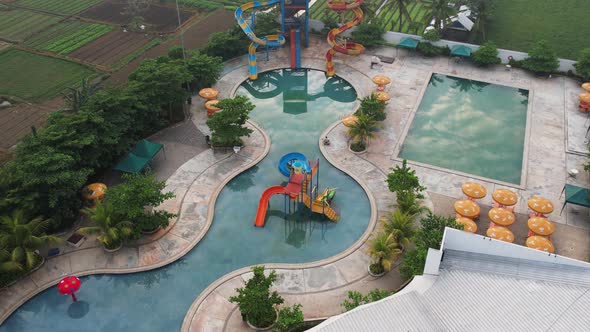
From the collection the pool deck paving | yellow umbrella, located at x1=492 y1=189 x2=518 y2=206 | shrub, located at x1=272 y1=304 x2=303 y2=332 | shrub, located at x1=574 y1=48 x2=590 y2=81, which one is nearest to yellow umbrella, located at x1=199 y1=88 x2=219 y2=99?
the pool deck paving

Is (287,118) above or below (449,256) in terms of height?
below

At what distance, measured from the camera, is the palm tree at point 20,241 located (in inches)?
1138

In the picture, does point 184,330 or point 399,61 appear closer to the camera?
point 184,330

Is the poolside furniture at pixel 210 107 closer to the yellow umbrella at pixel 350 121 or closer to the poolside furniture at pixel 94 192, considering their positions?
the yellow umbrella at pixel 350 121

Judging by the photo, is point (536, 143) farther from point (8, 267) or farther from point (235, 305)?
point (8, 267)

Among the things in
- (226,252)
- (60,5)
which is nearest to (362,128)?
(226,252)

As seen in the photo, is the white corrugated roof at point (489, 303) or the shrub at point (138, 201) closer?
the white corrugated roof at point (489, 303)

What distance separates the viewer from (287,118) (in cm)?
4559

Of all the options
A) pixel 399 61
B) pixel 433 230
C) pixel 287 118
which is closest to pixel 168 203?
pixel 287 118

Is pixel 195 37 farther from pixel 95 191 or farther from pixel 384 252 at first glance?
pixel 384 252

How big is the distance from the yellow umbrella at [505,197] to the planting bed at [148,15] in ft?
152

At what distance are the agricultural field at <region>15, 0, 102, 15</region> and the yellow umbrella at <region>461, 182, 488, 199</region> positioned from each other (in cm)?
5952

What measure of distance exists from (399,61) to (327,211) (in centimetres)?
2649

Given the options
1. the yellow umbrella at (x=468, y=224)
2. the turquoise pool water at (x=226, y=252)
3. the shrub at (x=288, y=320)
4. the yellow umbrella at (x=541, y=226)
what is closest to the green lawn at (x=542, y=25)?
the turquoise pool water at (x=226, y=252)
